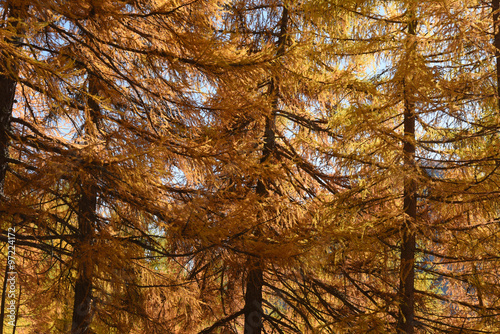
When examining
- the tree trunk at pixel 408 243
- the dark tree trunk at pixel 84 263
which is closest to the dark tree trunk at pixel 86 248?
the dark tree trunk at pixel 84 263

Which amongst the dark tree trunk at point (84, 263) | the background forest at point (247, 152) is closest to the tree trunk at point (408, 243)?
the background forest at point (247, 152)

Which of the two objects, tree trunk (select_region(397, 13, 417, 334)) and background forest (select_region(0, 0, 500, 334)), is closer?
background forest (select_region(0, 0, 500, 334))

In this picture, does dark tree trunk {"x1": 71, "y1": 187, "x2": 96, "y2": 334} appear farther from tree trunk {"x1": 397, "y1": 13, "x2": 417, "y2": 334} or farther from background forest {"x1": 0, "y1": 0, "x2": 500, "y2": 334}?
tree trunk {"x1": 397, "y1": 13, "x2": 417, "y2": 334}

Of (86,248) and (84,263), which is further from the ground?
(86,248)

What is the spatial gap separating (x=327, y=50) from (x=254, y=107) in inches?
58.9

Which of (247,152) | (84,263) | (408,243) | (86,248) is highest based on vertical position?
(247,152)

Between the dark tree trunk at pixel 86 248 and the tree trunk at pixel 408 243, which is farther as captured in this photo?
the tree trunk at pixel 408 243

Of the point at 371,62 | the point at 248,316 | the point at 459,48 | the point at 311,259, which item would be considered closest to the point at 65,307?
the point at 248,316

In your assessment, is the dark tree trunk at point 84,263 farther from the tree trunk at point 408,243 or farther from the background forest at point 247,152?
the tree trunk at point 408,243

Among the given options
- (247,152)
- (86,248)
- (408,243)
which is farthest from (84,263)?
(408,243)

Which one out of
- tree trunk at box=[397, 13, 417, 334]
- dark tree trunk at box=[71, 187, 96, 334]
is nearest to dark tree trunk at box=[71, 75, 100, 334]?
dark tree trunk at box=[71, 187, 96, 334]

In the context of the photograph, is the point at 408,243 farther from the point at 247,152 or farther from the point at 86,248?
the point at 86,248

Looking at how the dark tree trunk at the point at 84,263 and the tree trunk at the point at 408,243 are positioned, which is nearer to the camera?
Result: the dark tree trunk at the point at 84,263

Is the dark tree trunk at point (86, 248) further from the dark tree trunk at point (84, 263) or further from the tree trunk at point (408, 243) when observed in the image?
the tree trunk at point (408, 243)
